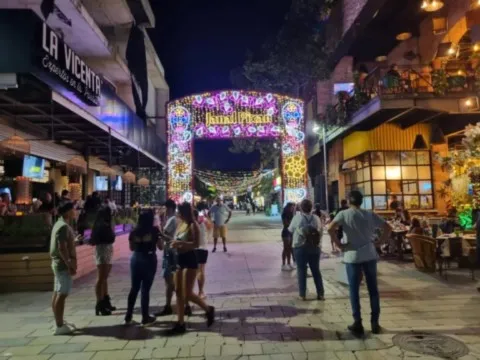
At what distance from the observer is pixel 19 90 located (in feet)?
27.5

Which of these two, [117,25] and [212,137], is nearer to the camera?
[212,137]

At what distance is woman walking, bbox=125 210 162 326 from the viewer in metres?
5.51

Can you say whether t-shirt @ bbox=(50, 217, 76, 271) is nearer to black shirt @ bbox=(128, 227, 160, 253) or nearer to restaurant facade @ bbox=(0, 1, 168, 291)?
black shirt @ bbox=(128, 227, 160, 253)

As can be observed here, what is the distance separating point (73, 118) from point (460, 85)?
38.3 feet

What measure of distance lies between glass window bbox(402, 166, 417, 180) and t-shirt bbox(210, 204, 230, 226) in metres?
7.47

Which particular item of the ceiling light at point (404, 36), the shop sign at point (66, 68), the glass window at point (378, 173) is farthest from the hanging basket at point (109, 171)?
the ceiling light at point (404, 36)

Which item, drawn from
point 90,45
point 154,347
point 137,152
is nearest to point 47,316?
point 154,347

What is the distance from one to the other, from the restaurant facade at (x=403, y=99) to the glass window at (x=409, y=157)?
4cm

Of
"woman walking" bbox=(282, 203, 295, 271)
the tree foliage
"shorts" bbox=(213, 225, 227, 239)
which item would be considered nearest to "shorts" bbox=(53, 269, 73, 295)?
"woman walking" bbox=(282, 203, 295, 271)

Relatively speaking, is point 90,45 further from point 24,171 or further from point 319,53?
point 319,53

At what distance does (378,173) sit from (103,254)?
12.5m

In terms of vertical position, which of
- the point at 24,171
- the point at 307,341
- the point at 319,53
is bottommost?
the point at 307,341

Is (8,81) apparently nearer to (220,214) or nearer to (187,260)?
(187,260)

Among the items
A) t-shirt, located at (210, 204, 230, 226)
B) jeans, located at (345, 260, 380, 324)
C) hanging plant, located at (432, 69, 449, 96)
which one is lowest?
jeans, located at (345, 260, 380, 324)
